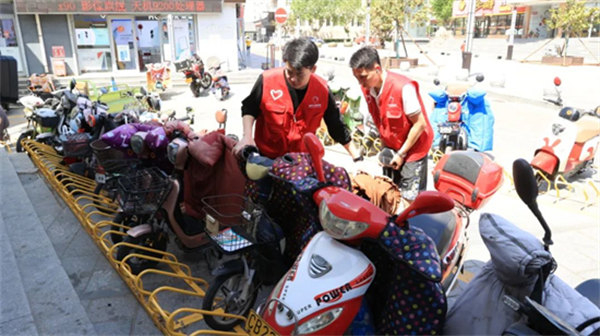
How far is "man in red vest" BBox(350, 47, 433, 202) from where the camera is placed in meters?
3.09

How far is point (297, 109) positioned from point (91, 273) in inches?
83.2

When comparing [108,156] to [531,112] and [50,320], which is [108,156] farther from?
[531,112]

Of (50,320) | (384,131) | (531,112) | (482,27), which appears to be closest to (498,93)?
(531,112)

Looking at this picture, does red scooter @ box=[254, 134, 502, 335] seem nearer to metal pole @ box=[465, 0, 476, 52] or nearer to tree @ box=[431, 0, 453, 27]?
metal pole @ box=[465, 0, 476, 52]

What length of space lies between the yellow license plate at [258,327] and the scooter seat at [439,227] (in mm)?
1070

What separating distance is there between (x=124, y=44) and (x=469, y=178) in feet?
54.4

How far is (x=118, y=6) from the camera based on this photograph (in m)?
15.6

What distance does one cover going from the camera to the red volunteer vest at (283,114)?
10.1 feet

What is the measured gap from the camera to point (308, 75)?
2.89 m

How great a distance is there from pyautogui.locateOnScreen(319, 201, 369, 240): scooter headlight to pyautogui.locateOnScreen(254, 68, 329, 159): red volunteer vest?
123 cm

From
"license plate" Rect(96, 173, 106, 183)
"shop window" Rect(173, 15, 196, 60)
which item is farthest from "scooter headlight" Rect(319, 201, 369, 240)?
"shop window" Rect(173, 15, 196, 60)

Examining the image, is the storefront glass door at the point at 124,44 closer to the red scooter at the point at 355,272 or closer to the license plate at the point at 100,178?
the license plate at the point at 100,178

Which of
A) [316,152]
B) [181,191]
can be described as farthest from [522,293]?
[181,191]

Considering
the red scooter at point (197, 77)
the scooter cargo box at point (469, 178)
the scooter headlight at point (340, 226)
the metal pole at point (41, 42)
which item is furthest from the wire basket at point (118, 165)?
the metal pole at point (41, 42)
